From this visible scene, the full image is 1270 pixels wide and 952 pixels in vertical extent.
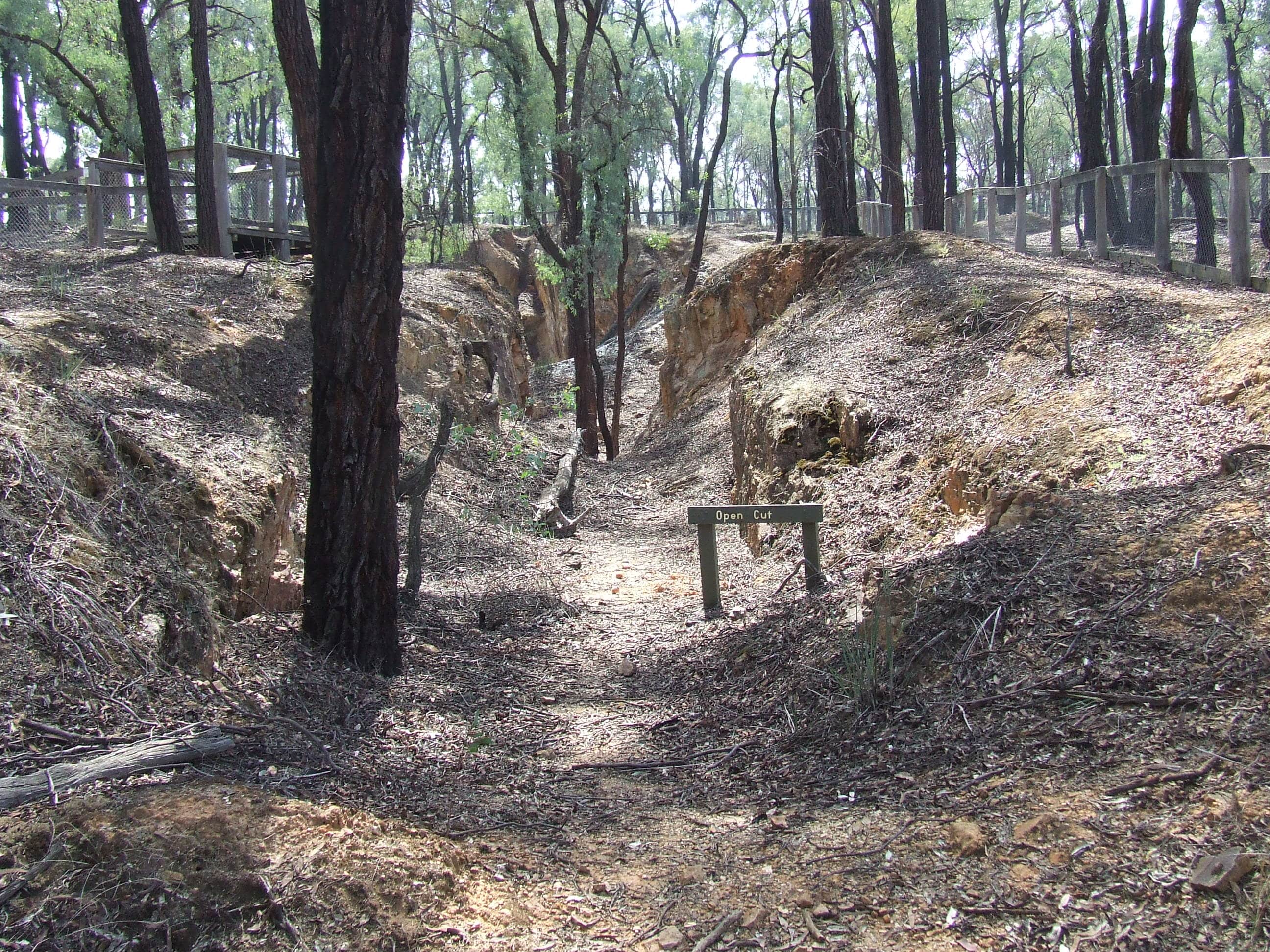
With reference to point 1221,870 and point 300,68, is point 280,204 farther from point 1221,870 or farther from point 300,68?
point 1221,870

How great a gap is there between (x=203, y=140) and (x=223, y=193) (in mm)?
1047

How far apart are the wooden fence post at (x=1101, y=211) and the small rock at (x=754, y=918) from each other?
13325mm

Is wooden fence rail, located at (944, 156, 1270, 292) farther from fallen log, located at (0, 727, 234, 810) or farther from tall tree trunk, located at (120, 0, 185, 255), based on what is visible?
tall tree trunk, located at (120, 0, 185, 255)

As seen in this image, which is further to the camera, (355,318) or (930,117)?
(930,117)

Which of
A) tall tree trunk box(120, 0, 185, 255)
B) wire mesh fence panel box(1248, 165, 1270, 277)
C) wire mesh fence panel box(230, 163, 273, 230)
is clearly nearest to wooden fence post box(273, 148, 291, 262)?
wire mesh fence panel box(230, 163, 273, 230)

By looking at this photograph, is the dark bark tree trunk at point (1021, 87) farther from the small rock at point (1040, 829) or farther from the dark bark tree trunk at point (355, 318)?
the small rock at point (1040, 829)

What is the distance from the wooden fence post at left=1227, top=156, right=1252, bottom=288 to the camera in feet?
33.4

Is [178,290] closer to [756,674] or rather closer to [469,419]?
[469,419]

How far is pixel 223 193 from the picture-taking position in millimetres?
14531

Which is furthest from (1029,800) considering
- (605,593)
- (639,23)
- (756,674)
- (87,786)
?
(639,23)

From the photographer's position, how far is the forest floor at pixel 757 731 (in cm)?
286

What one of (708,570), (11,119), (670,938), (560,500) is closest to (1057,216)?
(560,500)

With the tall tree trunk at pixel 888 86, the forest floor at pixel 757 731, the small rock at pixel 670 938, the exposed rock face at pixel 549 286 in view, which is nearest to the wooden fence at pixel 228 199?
the forest floor at pixel 757 731

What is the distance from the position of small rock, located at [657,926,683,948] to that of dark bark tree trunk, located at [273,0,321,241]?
8.37 meters
